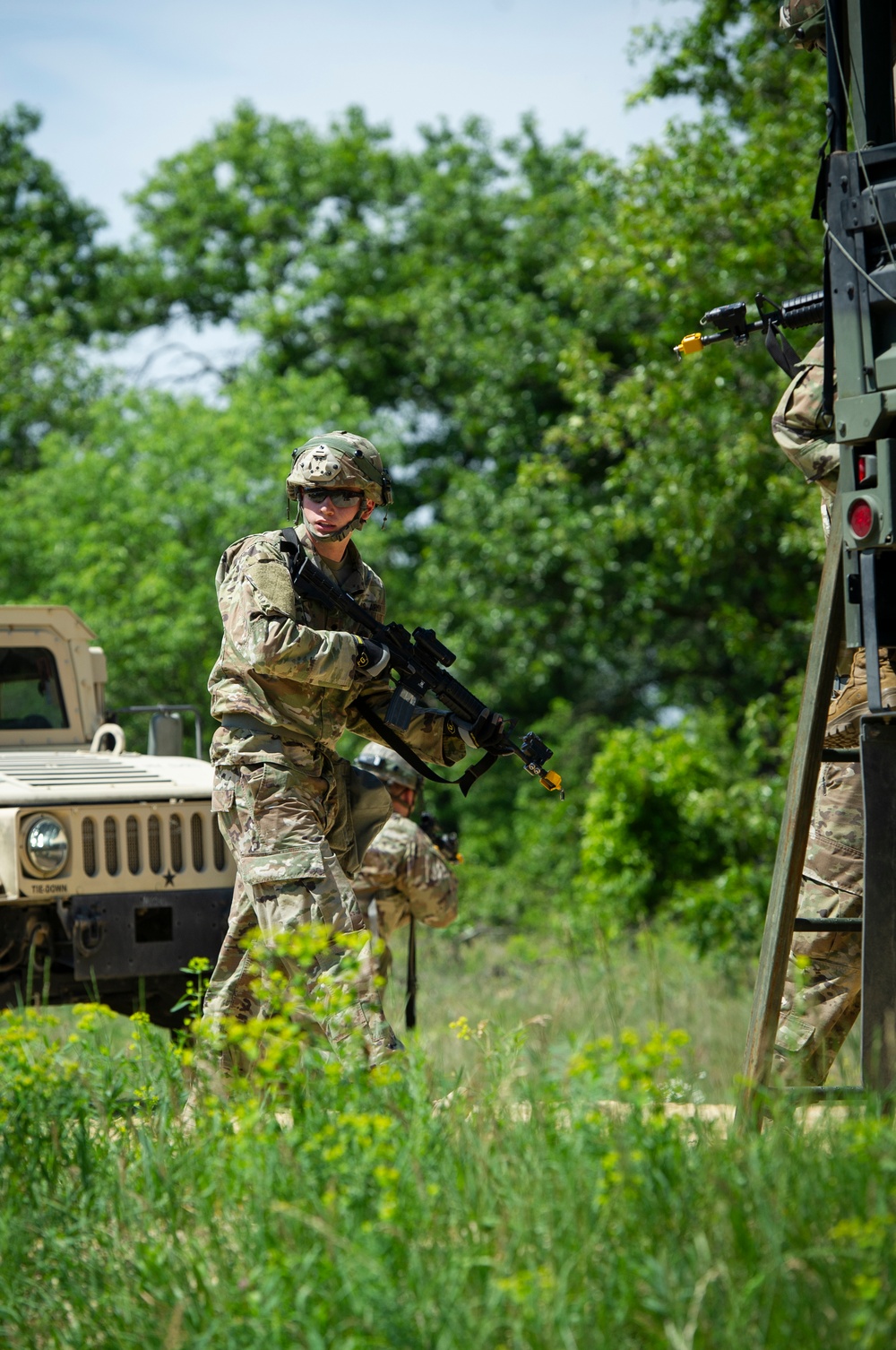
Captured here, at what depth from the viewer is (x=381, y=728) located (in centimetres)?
504

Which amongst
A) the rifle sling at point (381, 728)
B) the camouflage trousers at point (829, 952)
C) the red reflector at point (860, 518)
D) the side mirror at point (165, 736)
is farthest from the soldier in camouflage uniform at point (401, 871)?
the red reflector at point (860, 518)

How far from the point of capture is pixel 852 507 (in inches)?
140

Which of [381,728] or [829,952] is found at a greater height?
[381,728]

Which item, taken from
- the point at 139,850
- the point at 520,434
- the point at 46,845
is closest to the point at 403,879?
the point at 139,850

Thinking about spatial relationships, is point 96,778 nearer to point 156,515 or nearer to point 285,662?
point 285,662

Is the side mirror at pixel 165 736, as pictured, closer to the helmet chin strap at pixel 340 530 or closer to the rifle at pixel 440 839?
the rifle at pixel 440 839

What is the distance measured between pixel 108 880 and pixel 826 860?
3.01m

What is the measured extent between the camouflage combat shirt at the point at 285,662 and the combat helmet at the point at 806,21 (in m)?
2.00

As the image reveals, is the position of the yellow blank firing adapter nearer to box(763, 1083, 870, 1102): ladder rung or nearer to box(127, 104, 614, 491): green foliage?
box(763, 1083, 870, 1102): ladder rung

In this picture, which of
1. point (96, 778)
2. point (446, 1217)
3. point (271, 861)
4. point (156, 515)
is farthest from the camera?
point (156, 515)

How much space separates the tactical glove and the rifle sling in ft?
0.69

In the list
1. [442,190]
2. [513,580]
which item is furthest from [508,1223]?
[442,190]

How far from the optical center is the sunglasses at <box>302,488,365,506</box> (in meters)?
4.82

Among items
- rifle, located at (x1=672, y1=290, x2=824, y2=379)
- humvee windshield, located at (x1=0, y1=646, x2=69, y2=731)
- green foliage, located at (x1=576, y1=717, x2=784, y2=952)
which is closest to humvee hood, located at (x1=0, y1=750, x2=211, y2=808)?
humvee windshield, located at (x1=0, y1=646, x2=69, y2=731)
